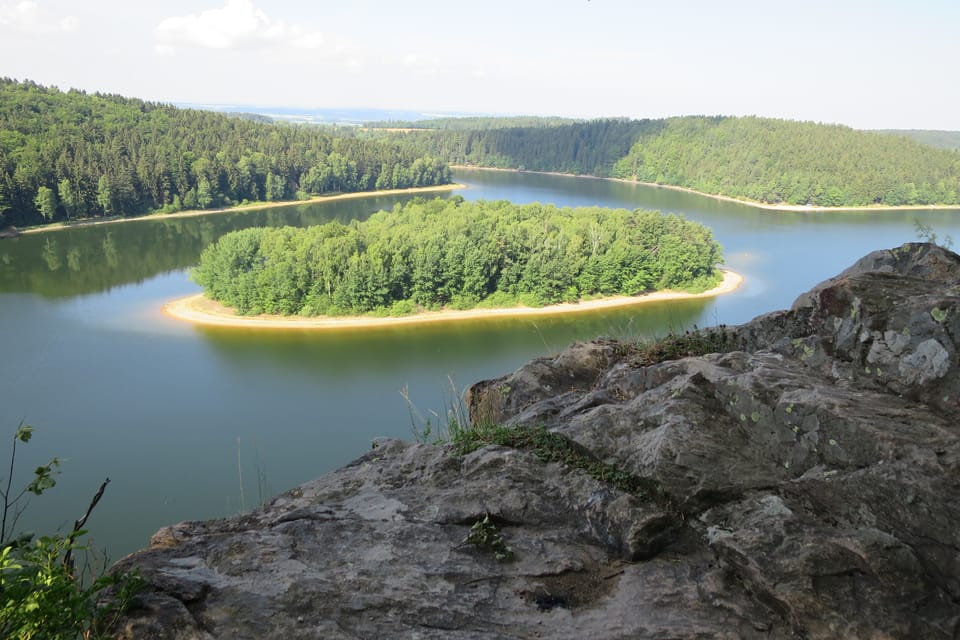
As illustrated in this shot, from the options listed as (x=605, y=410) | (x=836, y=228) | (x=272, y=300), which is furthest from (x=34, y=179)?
(x=836, y=228)

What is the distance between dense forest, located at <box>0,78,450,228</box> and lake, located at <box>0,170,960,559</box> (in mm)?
9069

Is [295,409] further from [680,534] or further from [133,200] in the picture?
[133,200]

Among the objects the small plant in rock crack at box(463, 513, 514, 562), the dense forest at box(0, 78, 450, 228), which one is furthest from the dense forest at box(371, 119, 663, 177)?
the small plant in rock crack at box(463, 513, 514, 562)

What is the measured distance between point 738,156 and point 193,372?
113 meters

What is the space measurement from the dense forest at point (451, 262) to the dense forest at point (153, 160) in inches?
1344

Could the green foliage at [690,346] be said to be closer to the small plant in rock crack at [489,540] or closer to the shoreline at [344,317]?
the small plant in rock crack at [489,540]

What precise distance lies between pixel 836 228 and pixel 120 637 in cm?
8219

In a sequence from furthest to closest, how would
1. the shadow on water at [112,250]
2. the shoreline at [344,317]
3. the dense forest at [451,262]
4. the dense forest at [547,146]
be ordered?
the dense forest at [547,146]
the shadow on water at [112,250]
the dense forest at [451,262]
the shoreline at [344,317]

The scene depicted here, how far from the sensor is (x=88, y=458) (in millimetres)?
22016

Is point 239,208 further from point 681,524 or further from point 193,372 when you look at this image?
point 681,524

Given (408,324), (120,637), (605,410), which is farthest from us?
(408,324)

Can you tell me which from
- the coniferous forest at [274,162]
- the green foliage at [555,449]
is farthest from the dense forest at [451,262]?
the green foliage at [555,449]

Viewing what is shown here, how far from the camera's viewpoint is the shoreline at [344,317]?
4028cm

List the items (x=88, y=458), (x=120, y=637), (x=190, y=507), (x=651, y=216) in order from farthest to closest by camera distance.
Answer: (x=651, y=216), (x=88, y=458), (x=190, y=507), (x=120, y=637)
